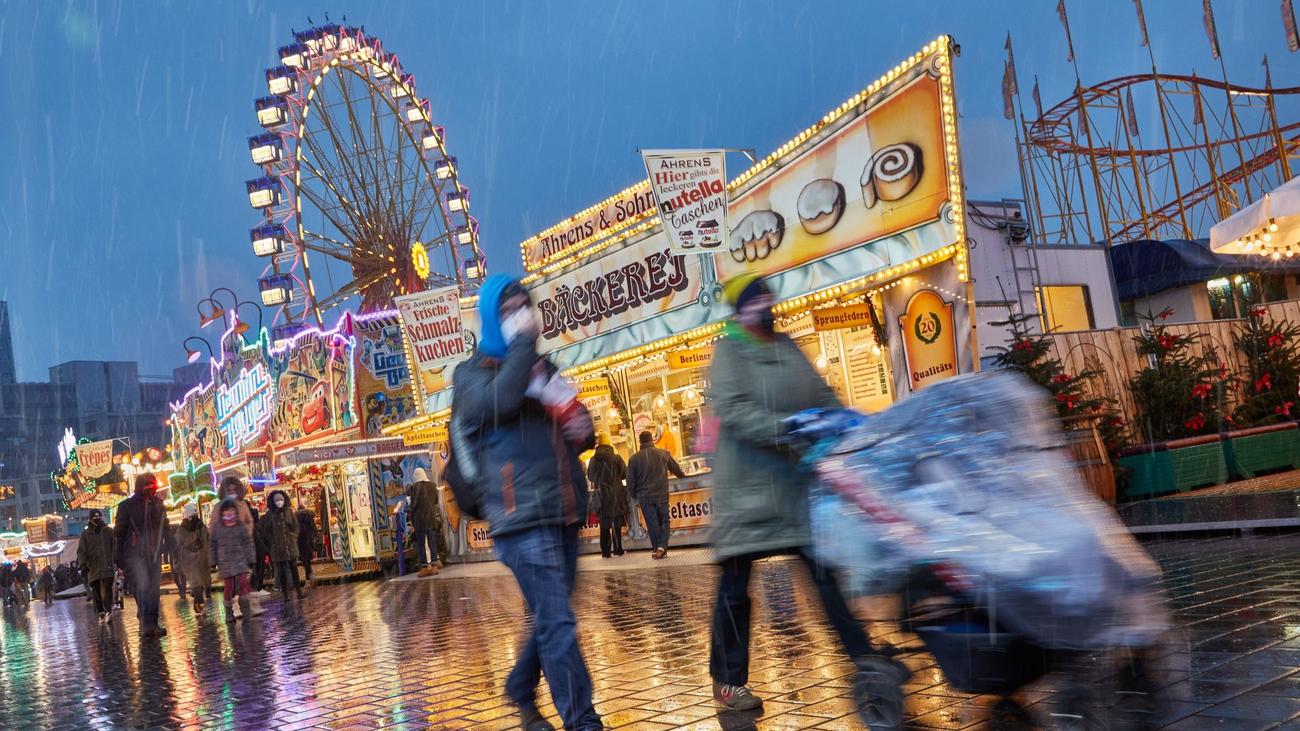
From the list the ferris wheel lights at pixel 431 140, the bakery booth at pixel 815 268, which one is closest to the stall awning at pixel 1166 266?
the bakery booth at pixel 815 268

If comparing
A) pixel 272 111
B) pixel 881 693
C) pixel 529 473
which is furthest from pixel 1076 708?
pixel 272 111

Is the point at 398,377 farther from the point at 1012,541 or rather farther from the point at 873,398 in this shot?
the point at 1012,541

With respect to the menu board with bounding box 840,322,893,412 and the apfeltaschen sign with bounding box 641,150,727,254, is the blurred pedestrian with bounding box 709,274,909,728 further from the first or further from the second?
the menu board with bounding box 840,322,893,412

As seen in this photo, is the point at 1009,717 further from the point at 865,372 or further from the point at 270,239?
the point at 270,239

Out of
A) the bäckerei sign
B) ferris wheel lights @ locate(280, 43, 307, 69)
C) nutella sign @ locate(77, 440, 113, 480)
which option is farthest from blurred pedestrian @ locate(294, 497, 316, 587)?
nutella sign @ locate(77, 440, 113, 480)

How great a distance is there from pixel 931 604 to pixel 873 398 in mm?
12491

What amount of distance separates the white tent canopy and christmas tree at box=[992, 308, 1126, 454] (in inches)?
80.6

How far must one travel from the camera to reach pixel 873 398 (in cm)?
1574

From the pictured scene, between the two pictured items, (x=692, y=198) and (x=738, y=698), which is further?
(x=692, y=198)

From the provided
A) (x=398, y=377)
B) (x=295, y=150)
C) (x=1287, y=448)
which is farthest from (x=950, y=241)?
(x=295, y=150)

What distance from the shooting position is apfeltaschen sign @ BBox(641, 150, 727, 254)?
1222 cm

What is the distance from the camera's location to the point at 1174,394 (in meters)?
13.3

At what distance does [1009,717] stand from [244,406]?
32430mm

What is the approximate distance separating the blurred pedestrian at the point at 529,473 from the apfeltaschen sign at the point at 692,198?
7.99 meters
